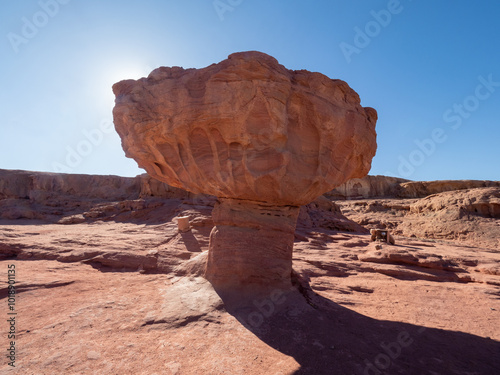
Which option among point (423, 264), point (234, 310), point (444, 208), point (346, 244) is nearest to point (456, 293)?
point (423, 264)

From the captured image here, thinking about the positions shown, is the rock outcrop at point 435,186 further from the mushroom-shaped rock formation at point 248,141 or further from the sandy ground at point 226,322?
the mushroom-shaped rock formation at point 248,141

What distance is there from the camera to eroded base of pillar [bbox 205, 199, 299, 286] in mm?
5070

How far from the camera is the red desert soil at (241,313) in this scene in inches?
126

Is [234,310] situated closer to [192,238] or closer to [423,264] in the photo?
[192,238]

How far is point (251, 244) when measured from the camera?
17.1ft

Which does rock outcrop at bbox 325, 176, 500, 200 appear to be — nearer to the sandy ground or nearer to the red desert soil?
the red desert soil

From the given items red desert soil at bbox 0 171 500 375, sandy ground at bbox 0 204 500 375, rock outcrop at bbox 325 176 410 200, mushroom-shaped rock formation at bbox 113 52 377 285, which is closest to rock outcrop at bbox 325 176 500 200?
rock outcrop at bbox 325 176 410 200

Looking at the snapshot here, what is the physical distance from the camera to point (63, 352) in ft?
10.5

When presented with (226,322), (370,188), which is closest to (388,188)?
(370,188)

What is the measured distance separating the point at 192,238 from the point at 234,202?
5.53 metres

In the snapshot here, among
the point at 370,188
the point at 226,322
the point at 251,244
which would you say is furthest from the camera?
the point at 370,188

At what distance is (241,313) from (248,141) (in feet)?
9.76

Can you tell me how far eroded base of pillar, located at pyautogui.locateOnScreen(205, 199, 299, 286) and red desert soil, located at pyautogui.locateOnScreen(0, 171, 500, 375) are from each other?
331 mm

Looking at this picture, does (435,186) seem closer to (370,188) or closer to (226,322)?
(370,188)
